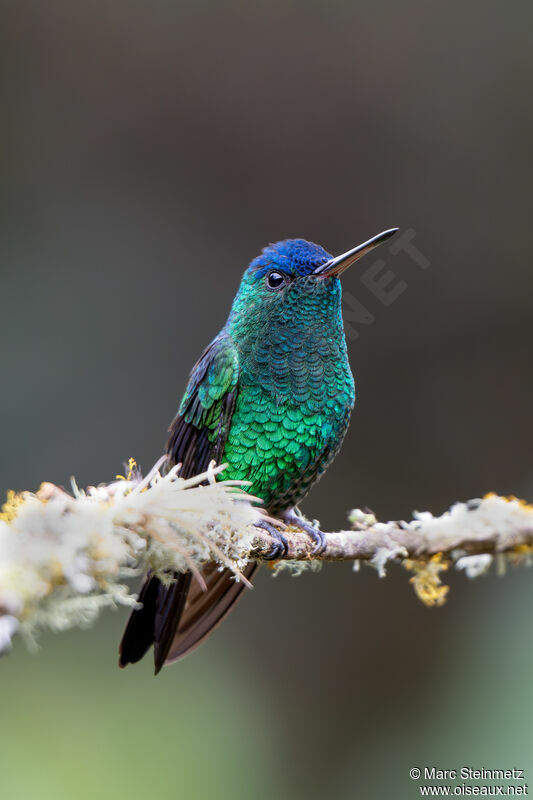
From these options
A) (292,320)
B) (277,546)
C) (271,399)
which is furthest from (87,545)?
(292,320)

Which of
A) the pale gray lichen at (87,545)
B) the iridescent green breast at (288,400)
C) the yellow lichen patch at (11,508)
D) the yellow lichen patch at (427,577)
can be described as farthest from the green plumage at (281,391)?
the yellow lichen patch at (11,508)

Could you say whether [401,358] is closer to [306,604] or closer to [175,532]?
[306,604]

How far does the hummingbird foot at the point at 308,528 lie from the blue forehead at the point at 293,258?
0.73 meters

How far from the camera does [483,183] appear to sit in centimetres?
457

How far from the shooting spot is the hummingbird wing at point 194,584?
213 cm

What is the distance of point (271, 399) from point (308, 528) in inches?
15.2

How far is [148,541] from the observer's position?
1.19 m

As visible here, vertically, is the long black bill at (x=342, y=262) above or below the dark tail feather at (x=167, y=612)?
above

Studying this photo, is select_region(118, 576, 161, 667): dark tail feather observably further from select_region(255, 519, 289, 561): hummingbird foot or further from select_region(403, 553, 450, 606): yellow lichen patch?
select_region(403, 553, 450, 606): yellow lichen patch

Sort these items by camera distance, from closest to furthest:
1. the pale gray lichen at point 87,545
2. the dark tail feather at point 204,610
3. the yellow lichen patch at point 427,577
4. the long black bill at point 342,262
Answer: the pale gray lichen at point 87,545 < the yellow lichen patch at point 427,577 < the long black bill at point 342,262 < the dark tail feather at point 204,610

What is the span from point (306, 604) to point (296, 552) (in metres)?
2.51

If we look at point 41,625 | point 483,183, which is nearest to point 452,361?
point 483,183

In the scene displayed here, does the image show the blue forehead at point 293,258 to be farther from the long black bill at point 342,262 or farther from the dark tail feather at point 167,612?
the dark tail feather at point 167,612

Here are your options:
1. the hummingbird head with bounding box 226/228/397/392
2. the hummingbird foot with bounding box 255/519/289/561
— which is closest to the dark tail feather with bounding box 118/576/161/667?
the hummingbird foot with bounding box 255/519/289/561
